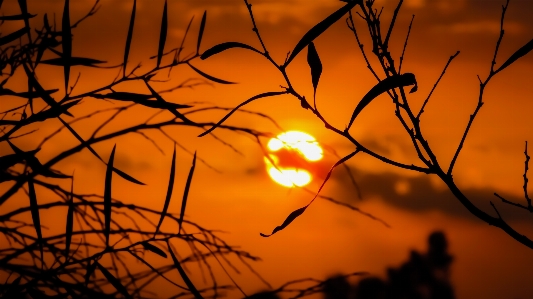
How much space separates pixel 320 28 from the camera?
120 cm

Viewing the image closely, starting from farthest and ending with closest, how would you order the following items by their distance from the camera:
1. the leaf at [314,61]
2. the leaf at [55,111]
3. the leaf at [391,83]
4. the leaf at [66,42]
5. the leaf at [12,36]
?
the leaf at [12,36], the leaf at [66,42], the leaf at [55,111], the leaf at [314,61], the leaf at [391,83]

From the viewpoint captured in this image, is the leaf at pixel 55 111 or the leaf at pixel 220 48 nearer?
the leaf at pixel 220 48

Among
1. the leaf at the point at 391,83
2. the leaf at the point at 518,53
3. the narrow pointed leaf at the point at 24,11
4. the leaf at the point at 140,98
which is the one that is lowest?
the leaf at the point at 391,83

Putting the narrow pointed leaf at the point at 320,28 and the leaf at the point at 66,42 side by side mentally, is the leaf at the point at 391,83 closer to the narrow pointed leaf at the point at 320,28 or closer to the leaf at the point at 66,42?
the narrow pointed leaf at the point at 320,28

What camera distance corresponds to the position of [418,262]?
15.8 m

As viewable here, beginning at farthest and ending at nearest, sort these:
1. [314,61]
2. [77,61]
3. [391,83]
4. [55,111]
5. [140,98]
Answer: [77,61], [140,98], [55,111], [314,61], [391,83]

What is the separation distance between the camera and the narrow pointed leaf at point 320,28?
1183mm

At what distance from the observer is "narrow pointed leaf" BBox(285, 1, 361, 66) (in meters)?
1.18

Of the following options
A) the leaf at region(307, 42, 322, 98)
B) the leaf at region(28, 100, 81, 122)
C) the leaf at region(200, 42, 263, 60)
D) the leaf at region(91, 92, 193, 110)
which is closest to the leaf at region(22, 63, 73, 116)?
the leaf at region(28, 100, 81, 122)

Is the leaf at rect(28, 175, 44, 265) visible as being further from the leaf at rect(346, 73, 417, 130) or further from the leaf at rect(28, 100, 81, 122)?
the leaf at rect(346, 73, 417, 130)

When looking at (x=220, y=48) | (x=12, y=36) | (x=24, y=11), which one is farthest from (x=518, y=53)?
(x=12, y=36)

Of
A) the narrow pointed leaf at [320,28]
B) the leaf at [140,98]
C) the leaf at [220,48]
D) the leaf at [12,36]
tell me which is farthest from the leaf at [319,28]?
the leaf at [12,36]

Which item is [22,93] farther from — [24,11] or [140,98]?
[140,98]

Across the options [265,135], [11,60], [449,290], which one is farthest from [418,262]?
[11,60]
